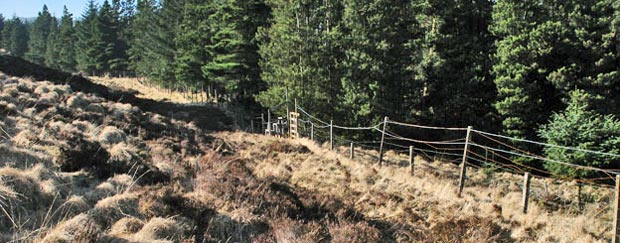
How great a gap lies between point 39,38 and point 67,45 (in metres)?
16.6

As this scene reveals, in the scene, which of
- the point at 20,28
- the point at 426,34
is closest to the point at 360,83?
the point at 426,34

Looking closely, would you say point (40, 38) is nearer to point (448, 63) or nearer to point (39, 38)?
point (39, 38)

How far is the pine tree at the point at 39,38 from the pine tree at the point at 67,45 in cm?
582

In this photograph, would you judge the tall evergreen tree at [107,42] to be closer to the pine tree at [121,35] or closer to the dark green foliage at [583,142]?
the pine tree at [121,35]

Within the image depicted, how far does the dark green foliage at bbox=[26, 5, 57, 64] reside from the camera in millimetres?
83500

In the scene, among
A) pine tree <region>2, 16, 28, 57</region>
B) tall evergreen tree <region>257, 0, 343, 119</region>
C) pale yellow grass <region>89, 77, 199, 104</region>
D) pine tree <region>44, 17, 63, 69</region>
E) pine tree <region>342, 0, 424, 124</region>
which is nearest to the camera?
pine tree <region>342, 0, 424, 124</region>

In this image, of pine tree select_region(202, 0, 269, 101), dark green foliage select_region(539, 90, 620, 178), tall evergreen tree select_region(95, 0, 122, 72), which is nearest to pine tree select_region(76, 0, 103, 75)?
tall evergreen tree select_region(95, 0, 122, 72)

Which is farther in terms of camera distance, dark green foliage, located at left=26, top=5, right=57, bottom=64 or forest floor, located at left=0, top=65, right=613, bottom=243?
dark green foliage, located at left=26, top=5, right=57, bottom=64

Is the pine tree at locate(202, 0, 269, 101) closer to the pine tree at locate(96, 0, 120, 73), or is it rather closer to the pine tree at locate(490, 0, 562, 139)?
the pine tree at locate(490, 0, 562, 139)

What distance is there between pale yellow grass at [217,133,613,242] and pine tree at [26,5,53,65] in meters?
86.9

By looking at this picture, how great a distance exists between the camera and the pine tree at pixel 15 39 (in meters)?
89.0

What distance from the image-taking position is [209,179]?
23.7 ft

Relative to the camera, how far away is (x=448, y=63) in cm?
2275

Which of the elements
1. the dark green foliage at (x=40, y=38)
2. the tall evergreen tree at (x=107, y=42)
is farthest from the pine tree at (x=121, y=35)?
the dark green foliage at (x=40, y=38)
